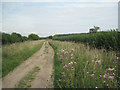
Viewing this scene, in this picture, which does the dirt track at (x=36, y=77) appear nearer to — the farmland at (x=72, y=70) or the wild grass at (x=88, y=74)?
the farmland at (x=72, y=70)

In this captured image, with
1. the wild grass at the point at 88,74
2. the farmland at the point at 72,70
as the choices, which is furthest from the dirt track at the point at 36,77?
the wild grass at the point at 88,74

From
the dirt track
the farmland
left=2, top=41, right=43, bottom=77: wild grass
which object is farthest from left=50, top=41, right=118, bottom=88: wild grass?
left=2, top=41, right=43, bottom=77: wild grass

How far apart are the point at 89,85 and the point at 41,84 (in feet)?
6.11

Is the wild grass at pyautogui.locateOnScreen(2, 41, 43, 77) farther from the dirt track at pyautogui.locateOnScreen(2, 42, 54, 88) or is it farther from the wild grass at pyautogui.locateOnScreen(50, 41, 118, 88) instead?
the wild grass at pyautogui.locateOnScreen(50, 41, 118, 88)

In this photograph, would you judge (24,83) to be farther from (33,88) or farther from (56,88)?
(56,88)

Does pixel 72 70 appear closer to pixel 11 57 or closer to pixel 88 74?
pixel 88 74

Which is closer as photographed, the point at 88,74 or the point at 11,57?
the point at 88,74

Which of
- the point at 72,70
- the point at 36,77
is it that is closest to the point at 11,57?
the point at 36,77

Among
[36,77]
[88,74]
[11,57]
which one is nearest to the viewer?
[88,74]

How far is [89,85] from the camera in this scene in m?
2.76

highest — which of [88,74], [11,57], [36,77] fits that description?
[88,74]

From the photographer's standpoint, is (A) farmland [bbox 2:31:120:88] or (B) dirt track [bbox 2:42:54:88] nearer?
(A) farmland [bbox 2:31:120:88]

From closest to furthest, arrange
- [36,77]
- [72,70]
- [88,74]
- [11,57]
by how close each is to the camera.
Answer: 1. [88,74]
2. [72,70]
3. [36,77]
4. [11,57]

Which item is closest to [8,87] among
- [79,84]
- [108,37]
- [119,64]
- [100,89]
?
[79,84]
